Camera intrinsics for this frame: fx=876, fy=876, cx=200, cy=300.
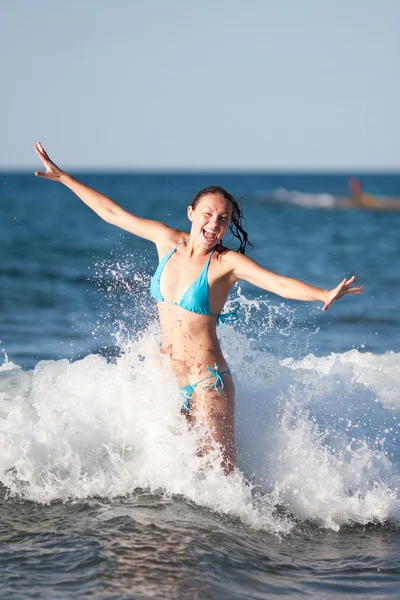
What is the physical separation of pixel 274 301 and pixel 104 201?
9232mm

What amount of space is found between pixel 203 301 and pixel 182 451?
1073mm

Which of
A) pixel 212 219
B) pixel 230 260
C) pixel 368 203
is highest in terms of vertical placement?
pixel 368 203

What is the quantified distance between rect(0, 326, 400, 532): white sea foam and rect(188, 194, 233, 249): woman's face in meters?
0.94

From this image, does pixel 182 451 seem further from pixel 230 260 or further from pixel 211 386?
pixel 230 260

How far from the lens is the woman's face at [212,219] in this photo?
18.6 feet

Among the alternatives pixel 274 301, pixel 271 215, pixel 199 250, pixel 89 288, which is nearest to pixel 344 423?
pixel 199 250

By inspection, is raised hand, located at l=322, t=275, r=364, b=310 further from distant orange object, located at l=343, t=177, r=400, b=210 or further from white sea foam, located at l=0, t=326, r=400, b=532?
distant orange object, located at l=343, t=177, r=400, b=210

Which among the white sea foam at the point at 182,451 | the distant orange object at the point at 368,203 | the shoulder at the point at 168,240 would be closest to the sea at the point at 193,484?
the white sea foam at the point at 182,451

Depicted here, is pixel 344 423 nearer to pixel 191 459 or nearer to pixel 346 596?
pixel 191 459

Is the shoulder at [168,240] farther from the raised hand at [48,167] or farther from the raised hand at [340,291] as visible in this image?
the raised hand at [340,291]

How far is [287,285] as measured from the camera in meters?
5.32

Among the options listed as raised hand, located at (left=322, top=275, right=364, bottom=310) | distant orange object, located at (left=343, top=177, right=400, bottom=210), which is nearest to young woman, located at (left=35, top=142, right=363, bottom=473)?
raised hand, located at (left=322, top=275, right=364, bottom=310)

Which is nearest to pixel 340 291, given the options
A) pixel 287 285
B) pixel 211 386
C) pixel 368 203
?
pixel 287 285

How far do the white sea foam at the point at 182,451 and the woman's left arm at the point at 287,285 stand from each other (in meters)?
0.91
